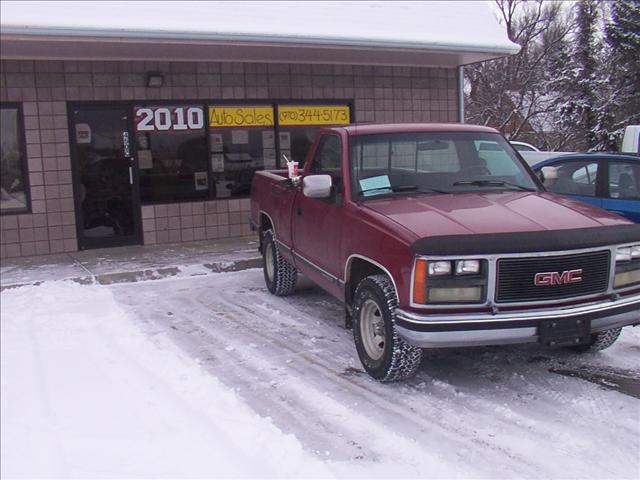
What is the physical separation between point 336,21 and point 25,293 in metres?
6.17

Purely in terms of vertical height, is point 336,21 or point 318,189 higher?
point 336,21

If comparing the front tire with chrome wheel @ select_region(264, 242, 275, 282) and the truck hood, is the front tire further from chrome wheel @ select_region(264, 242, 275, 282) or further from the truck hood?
chrome wheel @ select_region(264, 242, 275, 282)

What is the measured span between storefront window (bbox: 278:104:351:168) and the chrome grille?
309 inches

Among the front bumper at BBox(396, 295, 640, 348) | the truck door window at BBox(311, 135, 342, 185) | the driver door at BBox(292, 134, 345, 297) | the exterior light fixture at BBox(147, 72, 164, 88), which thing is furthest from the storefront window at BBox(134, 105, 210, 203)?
the front bumper at BBox(396, 295, 640, 348)

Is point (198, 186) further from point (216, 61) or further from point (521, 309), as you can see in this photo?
point (521, 309)

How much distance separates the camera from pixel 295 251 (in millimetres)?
6898

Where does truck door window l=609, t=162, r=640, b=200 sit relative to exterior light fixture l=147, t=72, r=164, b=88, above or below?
below

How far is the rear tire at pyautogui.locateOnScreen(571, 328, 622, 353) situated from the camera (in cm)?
549

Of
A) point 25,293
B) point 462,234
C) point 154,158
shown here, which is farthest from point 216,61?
point 462,234

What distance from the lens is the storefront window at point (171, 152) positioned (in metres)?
11.0

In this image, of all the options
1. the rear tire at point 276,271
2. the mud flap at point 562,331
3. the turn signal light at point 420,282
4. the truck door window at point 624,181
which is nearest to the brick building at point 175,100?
the rear tire at point 276,271

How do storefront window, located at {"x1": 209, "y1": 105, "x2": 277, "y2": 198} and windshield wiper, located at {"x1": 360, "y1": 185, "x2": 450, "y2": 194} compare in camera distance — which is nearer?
windshield wiper, located at {"x1": 360, "y1": 185, "x2": 450, "y2": 194}

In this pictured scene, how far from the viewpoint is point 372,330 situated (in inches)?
205

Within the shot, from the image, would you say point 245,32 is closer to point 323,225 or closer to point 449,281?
point 323,225
